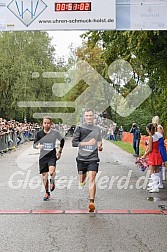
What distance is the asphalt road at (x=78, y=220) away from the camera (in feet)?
21.4

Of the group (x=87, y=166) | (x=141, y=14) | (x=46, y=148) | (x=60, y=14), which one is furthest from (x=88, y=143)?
(x=141, y=14)

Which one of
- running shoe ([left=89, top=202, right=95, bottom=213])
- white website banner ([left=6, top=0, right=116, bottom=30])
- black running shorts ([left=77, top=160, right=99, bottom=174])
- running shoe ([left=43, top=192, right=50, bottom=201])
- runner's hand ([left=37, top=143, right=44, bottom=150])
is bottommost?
running shoe ([left=43, top=192, right=50, bottom=201])

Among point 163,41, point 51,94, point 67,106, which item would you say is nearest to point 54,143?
point 163,41

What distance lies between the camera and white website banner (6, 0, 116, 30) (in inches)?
473

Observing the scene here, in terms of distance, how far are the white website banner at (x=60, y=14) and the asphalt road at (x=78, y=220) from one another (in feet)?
12.5

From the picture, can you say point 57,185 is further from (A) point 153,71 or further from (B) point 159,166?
(A) point 153,71

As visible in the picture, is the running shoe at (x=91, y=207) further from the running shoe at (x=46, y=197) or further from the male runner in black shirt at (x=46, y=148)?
the male runner in black shirt at (x=46, y=148)

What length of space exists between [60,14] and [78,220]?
18.9 ft

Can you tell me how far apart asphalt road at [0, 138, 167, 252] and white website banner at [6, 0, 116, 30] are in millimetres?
3813

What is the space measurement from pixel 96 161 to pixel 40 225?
6.81 feet

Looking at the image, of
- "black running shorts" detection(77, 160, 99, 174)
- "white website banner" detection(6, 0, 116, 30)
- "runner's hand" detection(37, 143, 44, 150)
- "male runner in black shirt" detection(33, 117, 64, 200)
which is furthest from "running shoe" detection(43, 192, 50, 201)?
"white website banner" detection(6, 0, 116, 30)

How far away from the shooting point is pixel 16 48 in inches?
1727

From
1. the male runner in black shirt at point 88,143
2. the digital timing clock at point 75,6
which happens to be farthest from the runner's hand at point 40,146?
the digital timing clock at point 75,6

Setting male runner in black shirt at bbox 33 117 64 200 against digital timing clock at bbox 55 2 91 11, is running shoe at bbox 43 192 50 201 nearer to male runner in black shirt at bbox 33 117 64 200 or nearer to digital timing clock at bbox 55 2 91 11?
male runner in black shirt at bbox 33 117 64 200
